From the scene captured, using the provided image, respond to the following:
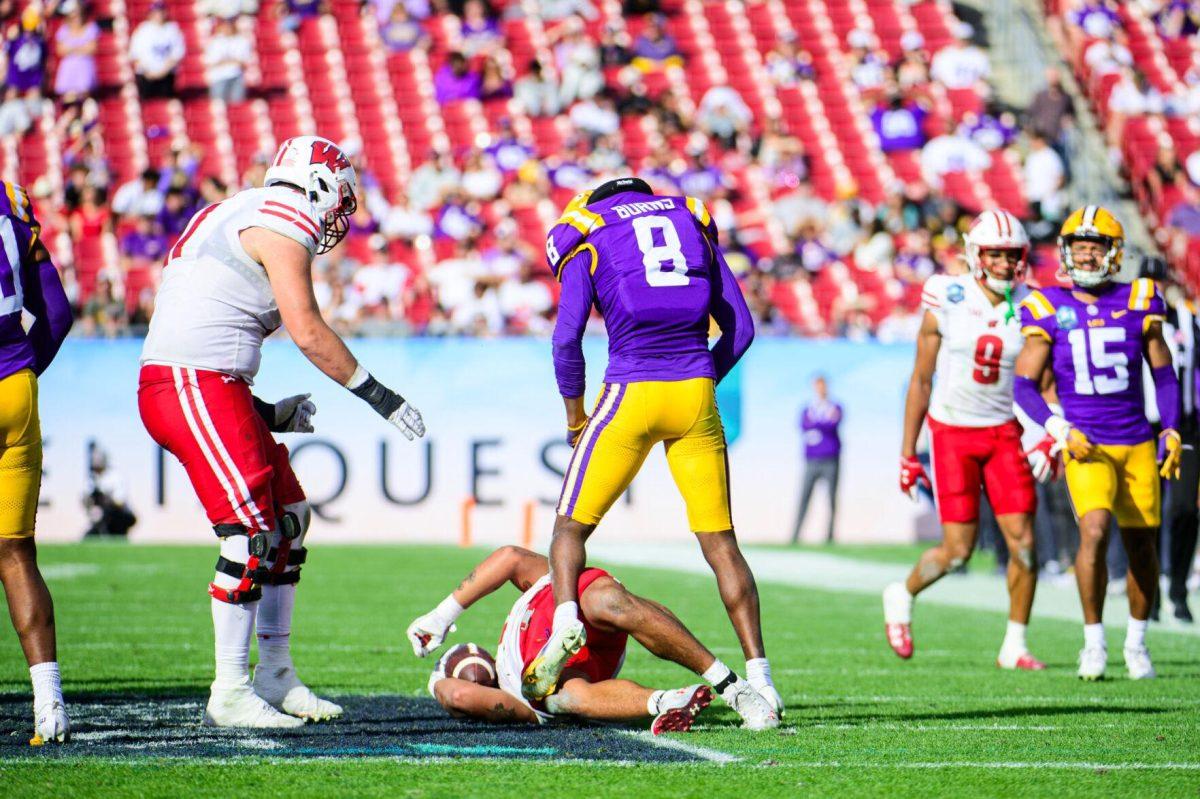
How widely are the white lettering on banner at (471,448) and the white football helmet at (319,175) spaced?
10.2m

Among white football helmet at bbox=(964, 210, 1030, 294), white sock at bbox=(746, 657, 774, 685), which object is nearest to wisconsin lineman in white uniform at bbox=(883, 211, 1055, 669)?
white football helmet at bbox=(964, 210, 1030, 294)

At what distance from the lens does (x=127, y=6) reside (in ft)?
72.9

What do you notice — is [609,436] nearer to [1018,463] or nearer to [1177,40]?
[1018,463]

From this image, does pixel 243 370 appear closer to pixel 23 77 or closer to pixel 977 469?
pixel 977 469

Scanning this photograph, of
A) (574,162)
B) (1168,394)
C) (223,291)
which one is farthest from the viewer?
(574,162)

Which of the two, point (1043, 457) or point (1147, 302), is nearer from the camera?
point (1147, 302)

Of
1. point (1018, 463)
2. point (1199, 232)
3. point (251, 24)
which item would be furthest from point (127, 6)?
point (1018, 463)

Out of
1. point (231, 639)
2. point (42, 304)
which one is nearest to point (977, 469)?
point (231, 639)

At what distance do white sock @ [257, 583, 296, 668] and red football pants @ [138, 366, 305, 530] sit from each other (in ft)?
1.30

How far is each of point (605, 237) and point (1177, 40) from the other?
803 inches

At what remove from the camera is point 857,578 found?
13086 mm

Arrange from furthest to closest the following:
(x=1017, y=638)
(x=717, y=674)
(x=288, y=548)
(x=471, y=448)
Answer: (x=471, y=448), (x=1017, y=638), (x=288, y=548), (x=717, y=674)

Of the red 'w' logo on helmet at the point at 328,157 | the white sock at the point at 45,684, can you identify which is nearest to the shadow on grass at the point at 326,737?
the white sock at the point at 45,684

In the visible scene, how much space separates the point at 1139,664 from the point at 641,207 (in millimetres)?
3273
